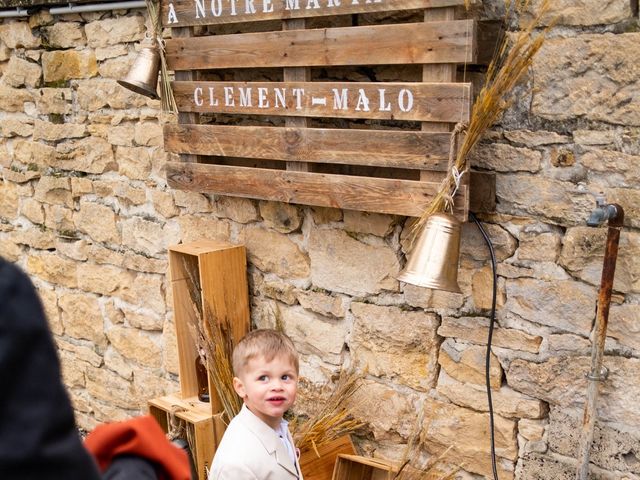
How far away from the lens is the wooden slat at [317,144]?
2.66 metres

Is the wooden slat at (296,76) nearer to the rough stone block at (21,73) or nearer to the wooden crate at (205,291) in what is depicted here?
the wooden crate at (205,291)

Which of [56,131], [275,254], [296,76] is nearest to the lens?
[296,76]

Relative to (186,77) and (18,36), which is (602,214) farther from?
(18,36)

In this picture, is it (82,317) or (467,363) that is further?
(82,317)

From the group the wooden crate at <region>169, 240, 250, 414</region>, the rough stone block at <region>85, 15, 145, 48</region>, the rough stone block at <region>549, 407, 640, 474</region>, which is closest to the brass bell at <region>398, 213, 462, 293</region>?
the rough stone block at <region>549, 407, 640, 474</region>

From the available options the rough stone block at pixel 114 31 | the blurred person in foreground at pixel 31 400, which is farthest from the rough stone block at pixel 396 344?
the blurred person in foreground at pixel 31 400

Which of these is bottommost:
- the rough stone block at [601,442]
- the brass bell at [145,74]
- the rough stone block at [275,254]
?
the rough stone block at [601,442]

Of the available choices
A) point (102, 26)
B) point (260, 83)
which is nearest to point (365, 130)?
point (260, 83)

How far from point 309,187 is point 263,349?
2.30ft

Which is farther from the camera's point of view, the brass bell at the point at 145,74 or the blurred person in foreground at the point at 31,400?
the brass bell at the point at 145,74

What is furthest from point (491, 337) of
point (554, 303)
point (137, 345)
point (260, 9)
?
point (137, 345)

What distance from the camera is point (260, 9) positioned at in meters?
3.05

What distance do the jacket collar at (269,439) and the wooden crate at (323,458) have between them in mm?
480

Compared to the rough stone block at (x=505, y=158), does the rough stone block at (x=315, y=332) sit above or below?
below
